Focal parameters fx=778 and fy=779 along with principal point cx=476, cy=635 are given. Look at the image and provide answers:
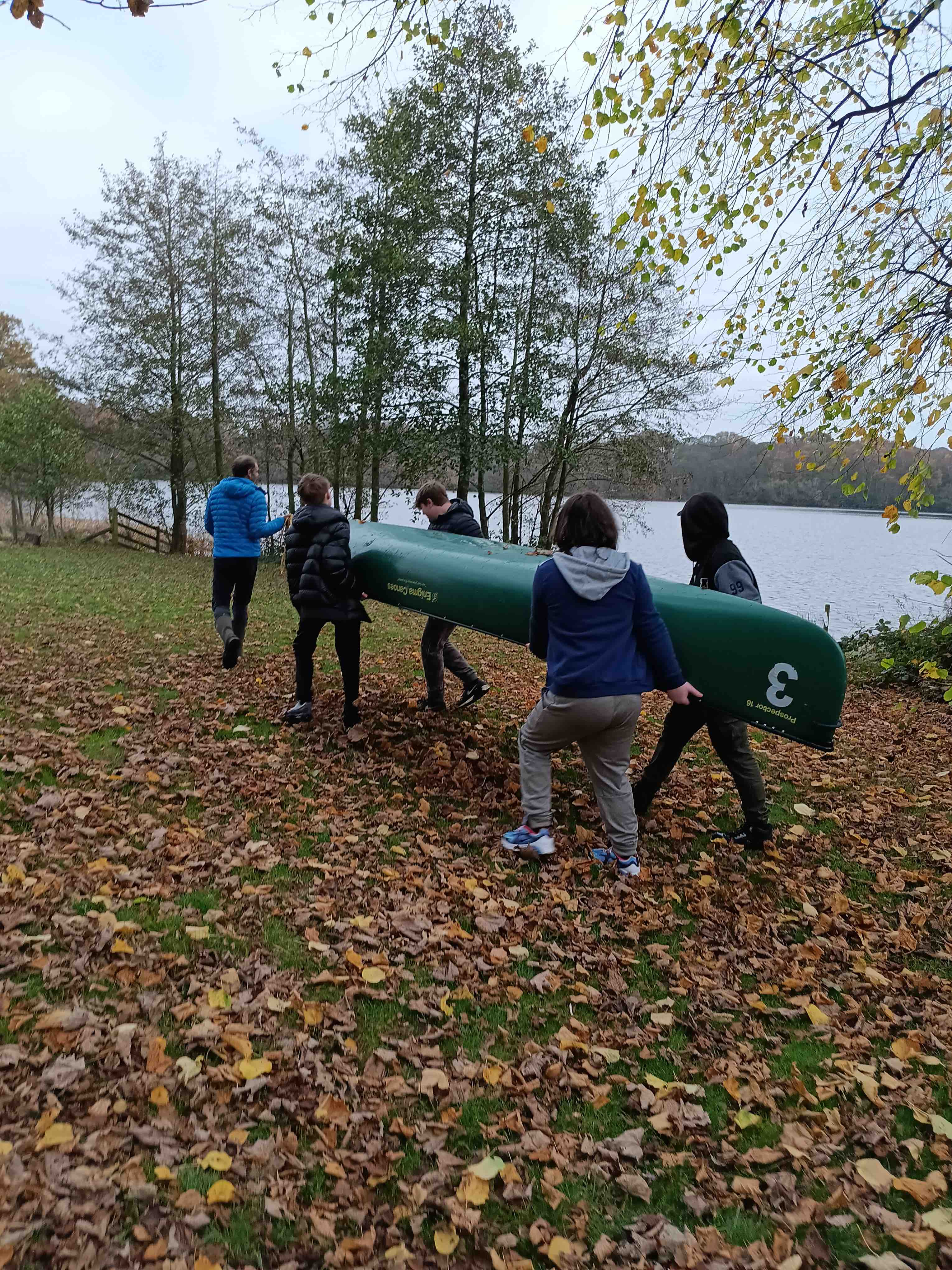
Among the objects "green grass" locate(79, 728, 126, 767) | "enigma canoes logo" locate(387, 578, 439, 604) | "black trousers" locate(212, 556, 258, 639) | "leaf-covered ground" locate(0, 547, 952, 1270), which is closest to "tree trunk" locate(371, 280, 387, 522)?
"black trousers" locate(212, 556, 258, 639)

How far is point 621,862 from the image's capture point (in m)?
4.34

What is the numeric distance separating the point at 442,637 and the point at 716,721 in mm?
2602

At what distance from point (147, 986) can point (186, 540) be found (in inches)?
973

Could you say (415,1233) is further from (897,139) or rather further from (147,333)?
(147,333)

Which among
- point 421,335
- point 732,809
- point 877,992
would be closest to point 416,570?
point 732,809

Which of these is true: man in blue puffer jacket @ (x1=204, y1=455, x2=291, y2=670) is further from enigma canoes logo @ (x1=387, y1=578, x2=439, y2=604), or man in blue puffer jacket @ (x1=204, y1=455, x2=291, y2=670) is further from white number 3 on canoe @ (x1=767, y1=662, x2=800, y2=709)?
white number 3 on canoe @ (x1=767, y1=662, x2=800, y2=709)

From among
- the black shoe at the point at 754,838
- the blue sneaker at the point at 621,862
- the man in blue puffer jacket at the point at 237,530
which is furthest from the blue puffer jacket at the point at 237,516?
the black shoe at the point at 754,838

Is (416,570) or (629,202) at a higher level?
(629,202)

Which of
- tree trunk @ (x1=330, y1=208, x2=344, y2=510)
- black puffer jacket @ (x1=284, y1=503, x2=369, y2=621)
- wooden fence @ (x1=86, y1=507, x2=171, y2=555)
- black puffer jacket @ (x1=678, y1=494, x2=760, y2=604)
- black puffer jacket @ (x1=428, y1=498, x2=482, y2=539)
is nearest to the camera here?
black puffer jacket @ (x1=678, y1=494, x2=760, y2=604)

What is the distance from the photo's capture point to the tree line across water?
645 inches

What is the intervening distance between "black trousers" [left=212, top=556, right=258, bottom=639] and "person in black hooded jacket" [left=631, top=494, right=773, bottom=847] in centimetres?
412

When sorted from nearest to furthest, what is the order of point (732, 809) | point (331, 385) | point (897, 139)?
1. point (897, 139)
2. point (732, 809)
3. point (331, 385)

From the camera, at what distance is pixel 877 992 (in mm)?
3490

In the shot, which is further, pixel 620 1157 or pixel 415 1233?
pixel 620 1157
